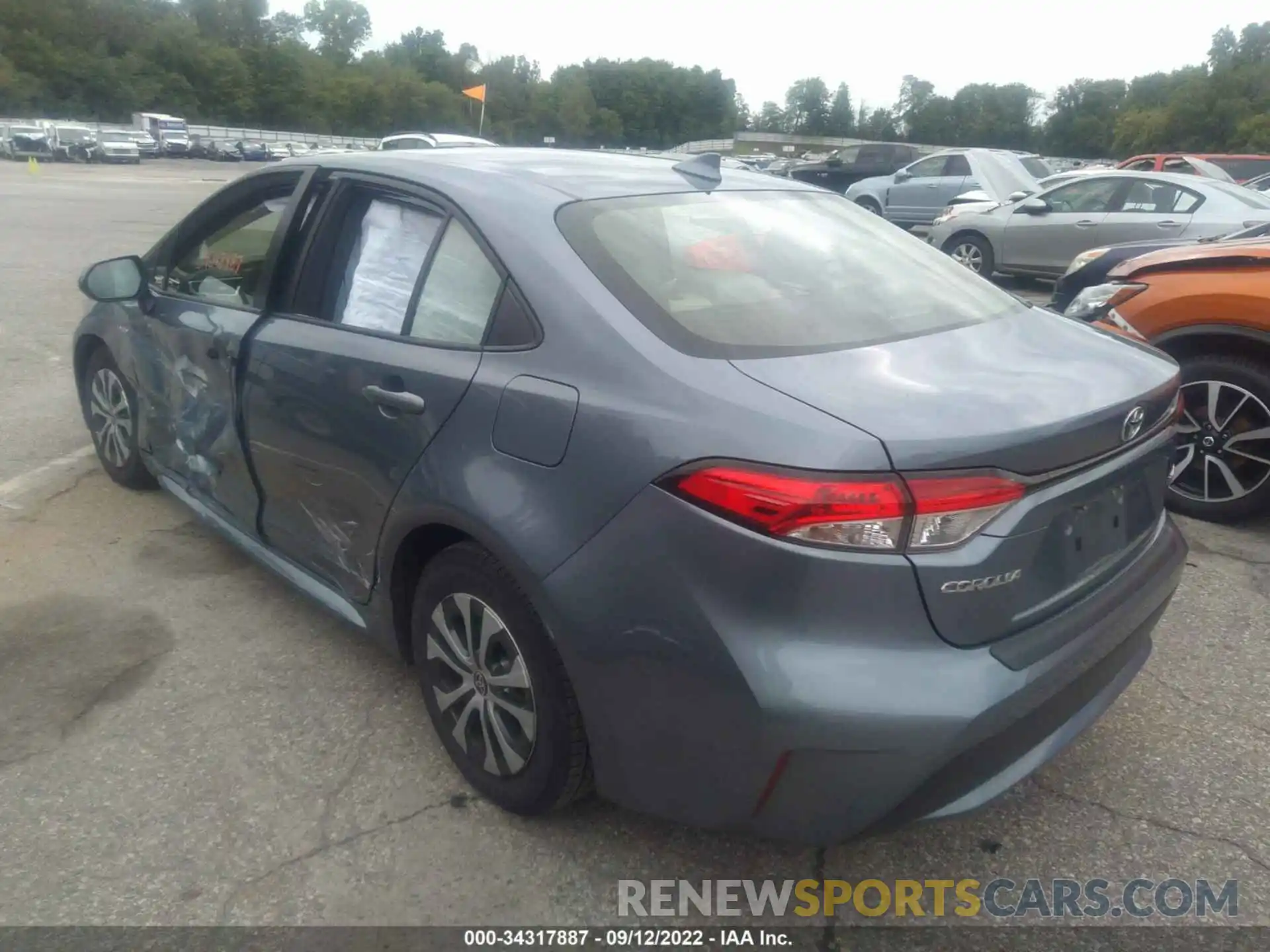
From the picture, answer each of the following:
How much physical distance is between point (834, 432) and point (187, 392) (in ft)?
8.87

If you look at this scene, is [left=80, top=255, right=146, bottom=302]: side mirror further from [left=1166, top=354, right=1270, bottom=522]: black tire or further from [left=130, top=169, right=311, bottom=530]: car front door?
[left=1166, top=354, right=1270, bottom=522]: black tire

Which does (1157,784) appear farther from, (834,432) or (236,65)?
(236,65)

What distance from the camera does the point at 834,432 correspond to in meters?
1.90

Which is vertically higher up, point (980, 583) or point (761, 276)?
point (761, 276)

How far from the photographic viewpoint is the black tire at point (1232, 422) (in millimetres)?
4211

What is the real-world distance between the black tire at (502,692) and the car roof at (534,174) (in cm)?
97

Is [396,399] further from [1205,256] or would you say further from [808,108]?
[808,108]

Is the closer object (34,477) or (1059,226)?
(34,477)

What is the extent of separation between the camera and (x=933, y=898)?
240cm

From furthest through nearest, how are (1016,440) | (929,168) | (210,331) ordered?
(929,168) < (210,331) < (1016,440)

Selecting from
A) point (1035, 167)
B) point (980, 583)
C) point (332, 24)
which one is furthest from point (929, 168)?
point (332, 24)

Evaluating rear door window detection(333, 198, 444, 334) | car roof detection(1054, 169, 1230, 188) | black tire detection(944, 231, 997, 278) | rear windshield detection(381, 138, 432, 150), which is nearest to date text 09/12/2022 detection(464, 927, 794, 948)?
rear door window detection(333, 198, 444, 334)

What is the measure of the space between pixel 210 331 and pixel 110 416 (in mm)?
1451

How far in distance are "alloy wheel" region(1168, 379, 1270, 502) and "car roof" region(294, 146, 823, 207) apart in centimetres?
218
